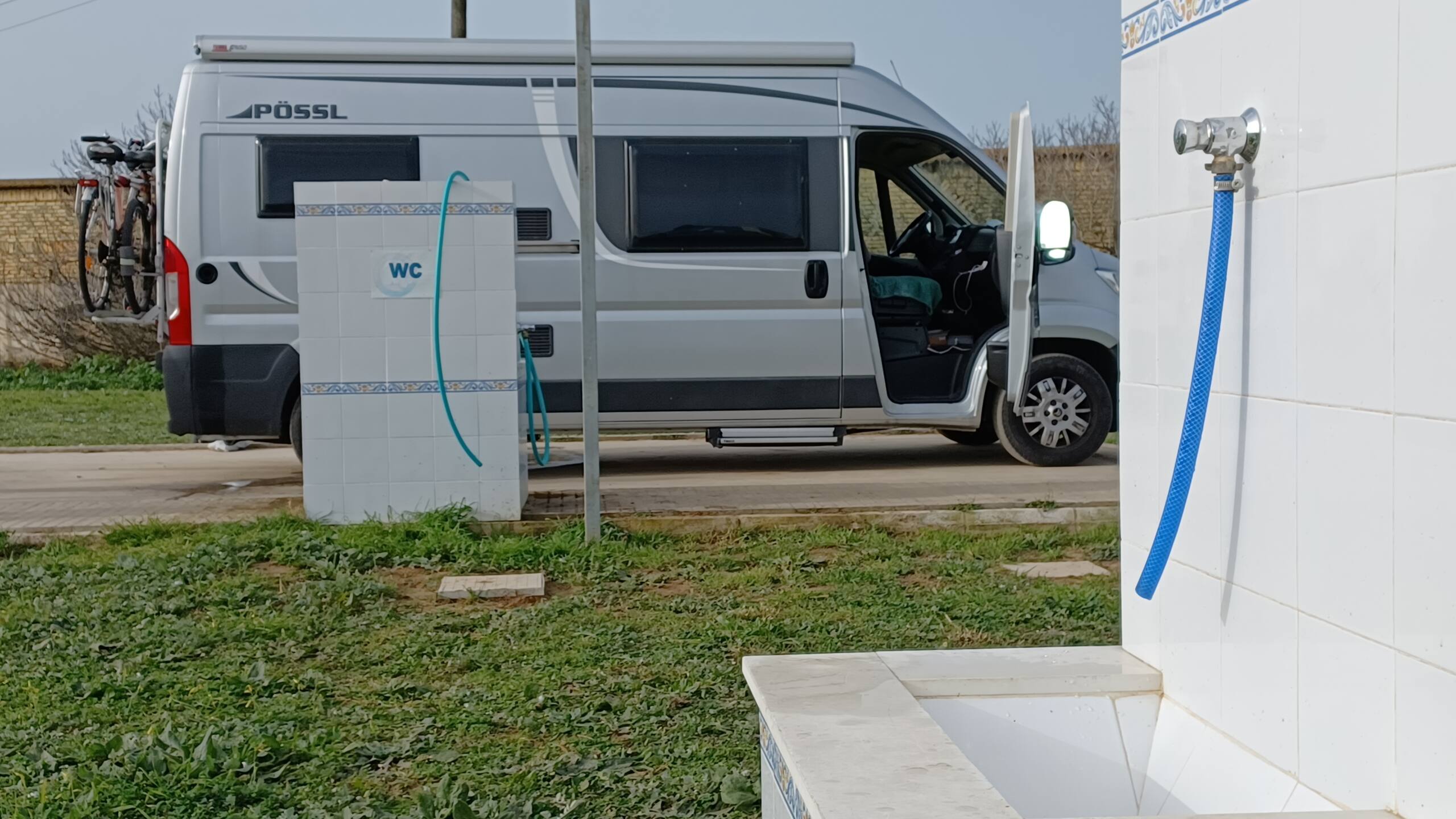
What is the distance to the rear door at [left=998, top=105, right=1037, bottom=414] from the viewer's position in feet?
22.3

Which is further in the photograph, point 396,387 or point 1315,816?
point 396,387

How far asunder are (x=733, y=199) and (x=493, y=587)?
3.95 metres

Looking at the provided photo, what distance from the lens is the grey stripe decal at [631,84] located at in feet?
28.9

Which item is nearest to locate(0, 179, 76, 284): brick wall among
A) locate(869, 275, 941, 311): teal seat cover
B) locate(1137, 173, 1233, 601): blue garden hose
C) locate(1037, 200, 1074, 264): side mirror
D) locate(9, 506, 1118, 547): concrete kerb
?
locate(9, 506, 1118, 547): concrete kerb

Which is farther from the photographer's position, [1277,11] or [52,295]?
[52,295]

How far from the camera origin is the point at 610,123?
9.02 metres

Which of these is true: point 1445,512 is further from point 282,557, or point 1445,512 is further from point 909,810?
point 282,557

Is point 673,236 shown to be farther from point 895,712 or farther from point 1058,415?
point 895,712

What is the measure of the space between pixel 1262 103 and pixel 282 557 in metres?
5.26

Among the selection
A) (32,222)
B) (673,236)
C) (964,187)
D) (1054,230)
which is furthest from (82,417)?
(1054,230)

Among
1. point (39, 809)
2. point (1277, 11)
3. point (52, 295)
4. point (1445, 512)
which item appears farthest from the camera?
point (52, 295)

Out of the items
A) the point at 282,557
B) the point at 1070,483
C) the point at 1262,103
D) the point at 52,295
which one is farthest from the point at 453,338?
the point at 52,295

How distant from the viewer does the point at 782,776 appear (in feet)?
7.63

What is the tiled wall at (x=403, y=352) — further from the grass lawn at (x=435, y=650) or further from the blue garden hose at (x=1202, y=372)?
the blue garden hose at (x=1202, y=372)
